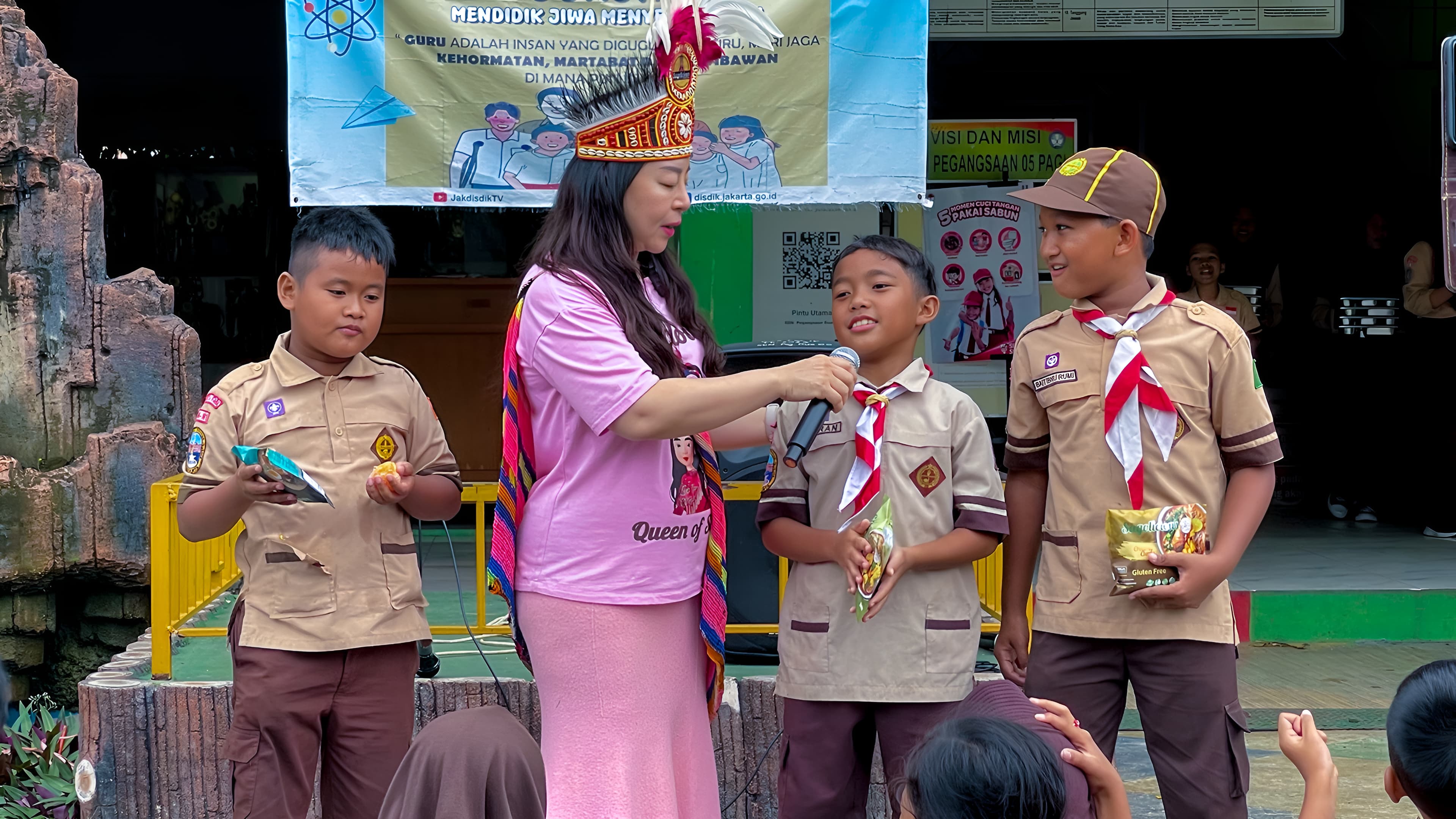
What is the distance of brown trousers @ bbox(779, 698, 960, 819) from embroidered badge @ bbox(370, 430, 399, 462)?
106 centimetres

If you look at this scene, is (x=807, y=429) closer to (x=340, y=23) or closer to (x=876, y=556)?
(x=876, y=556)

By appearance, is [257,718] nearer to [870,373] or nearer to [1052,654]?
[870,373]

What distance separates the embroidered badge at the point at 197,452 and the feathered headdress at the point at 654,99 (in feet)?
3.67

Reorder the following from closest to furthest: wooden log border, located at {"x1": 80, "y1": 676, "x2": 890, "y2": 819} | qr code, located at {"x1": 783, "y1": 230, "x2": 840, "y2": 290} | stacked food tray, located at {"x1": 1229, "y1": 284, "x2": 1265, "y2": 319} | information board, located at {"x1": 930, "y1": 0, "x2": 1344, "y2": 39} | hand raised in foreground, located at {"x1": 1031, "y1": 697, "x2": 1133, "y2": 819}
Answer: hand raised in foreground, located at {"x1": 1031, "y1": 697, "x2": 1133, "y2": 819}
wooden log border, located at {"x1": 80, "y1": 676, "x2": 890, "y2": 819}
information board, located at {"x1": 930, "y1": 0, "x2": 1344, "y2": 39}
qr code, located at {"x1": 783, "y1": 230, "x2": 840, "y2": 290}
stacked food tray, located at {"x1": 1229, "y1": 284, "x2": 1265, "y2": 319}

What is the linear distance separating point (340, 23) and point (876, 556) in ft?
10.3

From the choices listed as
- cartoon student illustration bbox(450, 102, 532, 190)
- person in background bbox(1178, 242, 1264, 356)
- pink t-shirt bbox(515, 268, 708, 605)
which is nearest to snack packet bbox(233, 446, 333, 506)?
pink t-shirt bbox(515, 268, 708, 605)

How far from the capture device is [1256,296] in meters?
9.50

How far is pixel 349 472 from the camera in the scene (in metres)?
3.04

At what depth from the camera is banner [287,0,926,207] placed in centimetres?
480

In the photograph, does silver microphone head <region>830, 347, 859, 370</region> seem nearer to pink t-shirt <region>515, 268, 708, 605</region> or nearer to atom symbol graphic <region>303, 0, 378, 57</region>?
pink t-shirt <region>515, 268, 708, 605</region>

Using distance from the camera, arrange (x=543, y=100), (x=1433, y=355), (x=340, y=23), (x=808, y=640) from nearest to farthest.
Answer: (x=808, y=640), (x=340, y=23), (x=543, y=100), (x=1433, y=355)

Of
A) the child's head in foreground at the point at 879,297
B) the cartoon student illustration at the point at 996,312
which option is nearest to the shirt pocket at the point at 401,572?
the child's head in foreground at the point at 879,297

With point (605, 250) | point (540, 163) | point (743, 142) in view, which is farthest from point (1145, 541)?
point (540, 163)

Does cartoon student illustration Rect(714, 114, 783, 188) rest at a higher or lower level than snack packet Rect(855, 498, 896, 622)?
higher
